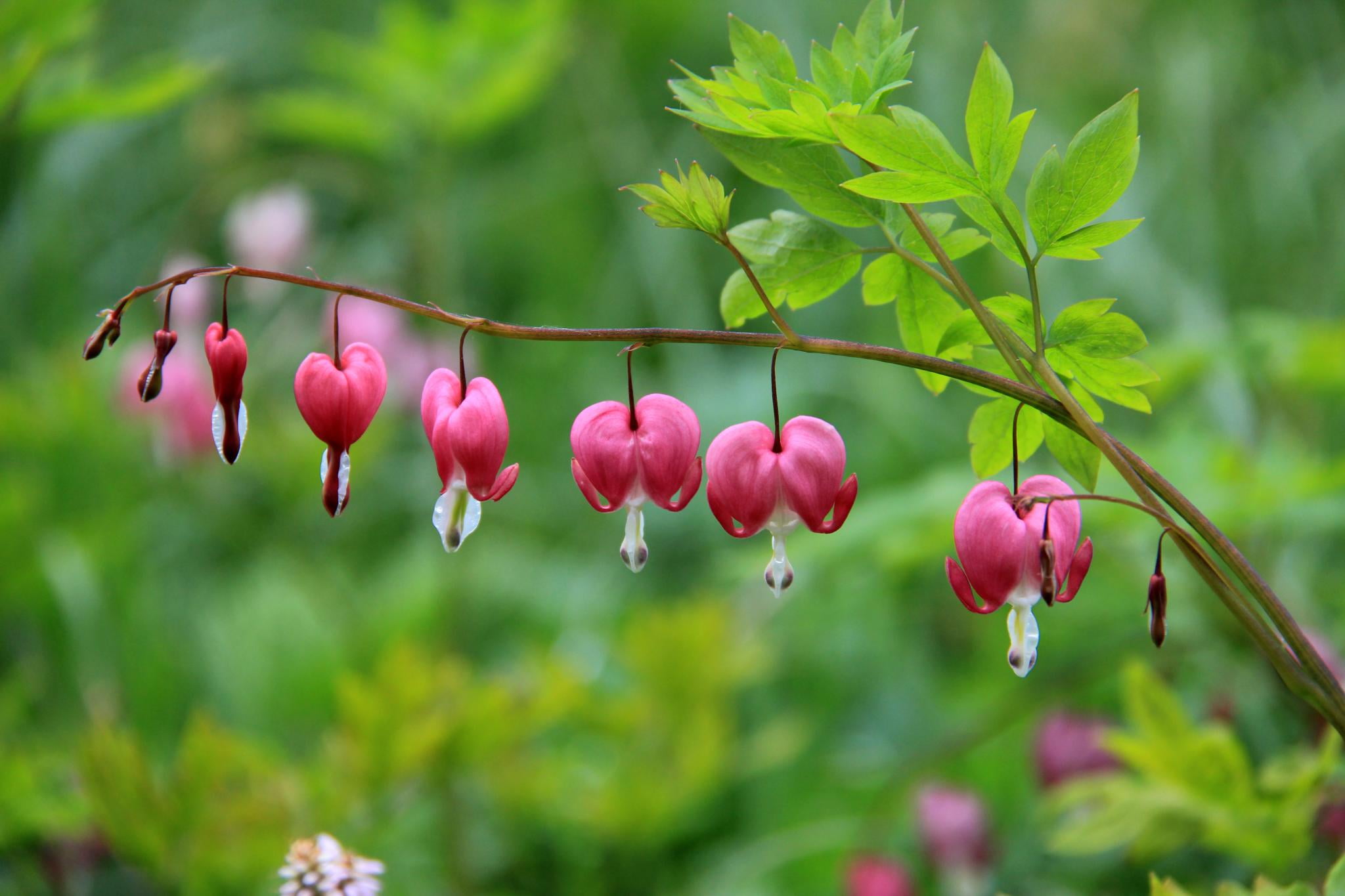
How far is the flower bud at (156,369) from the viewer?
0.67 m

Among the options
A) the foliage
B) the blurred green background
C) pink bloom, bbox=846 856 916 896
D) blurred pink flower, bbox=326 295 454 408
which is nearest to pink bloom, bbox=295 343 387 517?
the blurred green background

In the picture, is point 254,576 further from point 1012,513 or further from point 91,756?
point 1012,513

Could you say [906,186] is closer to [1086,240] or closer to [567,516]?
[1086,240]

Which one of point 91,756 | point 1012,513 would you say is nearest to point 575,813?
point 91,756

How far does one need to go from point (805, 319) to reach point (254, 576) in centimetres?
172

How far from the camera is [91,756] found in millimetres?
1343

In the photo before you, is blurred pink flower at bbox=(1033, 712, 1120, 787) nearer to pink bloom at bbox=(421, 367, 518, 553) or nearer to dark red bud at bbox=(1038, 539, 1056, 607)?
dark red bud at bbox=(1038, 539, 1056, 607)

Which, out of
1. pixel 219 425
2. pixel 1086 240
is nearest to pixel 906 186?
pixel 1086 240

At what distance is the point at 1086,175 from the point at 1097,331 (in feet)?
0.33

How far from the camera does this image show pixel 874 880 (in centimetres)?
141

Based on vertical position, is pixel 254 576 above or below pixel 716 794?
above

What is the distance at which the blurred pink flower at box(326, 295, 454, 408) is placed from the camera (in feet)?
7.68

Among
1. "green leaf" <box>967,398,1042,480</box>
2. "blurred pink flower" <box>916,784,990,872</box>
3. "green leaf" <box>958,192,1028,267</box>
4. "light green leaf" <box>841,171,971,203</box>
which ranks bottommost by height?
"blurred pink flower" <box>916,784,990,872</box>

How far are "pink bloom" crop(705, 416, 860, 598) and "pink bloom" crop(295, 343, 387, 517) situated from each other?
232mm
